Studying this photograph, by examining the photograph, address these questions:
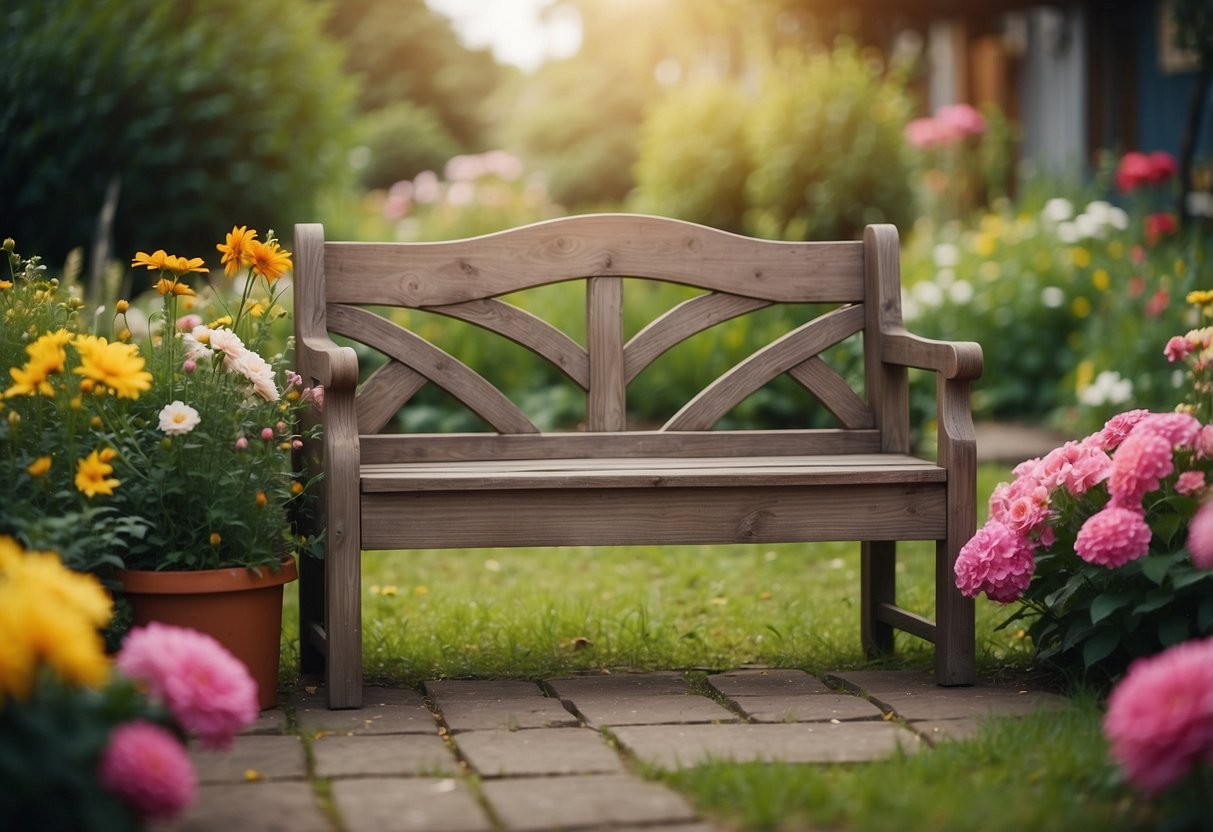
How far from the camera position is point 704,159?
9539 millimetres

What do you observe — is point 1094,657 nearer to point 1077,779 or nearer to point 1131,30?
point 1077,779

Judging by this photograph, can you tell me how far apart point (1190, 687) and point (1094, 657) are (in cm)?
97

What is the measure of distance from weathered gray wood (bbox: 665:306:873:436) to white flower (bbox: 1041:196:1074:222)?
4.99 metres

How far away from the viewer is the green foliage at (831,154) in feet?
28.3

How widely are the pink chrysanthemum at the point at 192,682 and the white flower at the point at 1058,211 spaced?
6868 millimetres

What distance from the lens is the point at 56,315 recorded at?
3.23 metres

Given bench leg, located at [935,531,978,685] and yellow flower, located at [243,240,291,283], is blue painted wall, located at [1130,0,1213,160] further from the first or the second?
yellow flower, located at [243,240,291,283]

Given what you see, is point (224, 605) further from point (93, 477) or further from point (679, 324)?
point (679, 324)

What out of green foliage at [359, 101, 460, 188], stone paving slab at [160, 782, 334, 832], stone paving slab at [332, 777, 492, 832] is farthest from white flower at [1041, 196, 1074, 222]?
green foliage at [359, 101, 460, 188]

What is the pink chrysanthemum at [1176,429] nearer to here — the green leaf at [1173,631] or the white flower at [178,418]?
the green leaf at [1173,631]

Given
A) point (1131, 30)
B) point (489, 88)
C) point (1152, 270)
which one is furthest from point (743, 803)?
point (489, 88)

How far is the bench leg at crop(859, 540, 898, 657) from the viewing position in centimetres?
374

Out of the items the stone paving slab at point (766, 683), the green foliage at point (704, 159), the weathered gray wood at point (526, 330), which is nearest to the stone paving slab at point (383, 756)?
the stone paving slab at point (766, 683)

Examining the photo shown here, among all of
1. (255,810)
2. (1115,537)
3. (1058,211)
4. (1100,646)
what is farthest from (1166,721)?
(1058,211)
